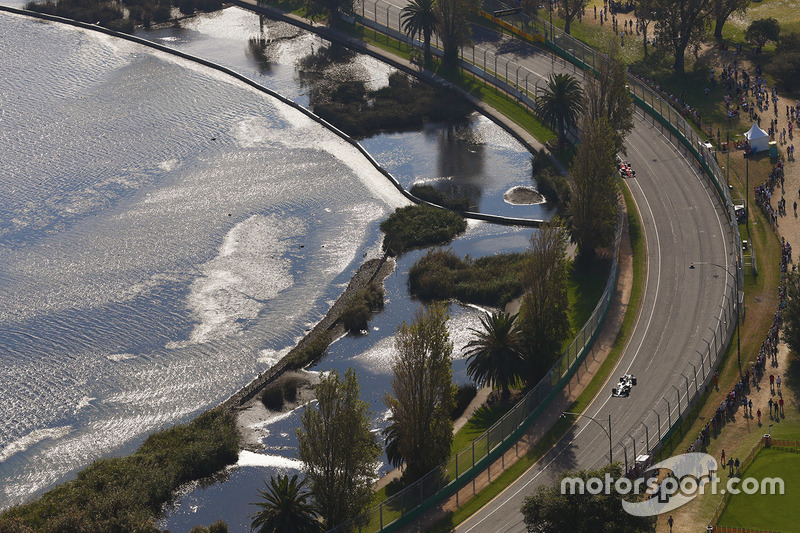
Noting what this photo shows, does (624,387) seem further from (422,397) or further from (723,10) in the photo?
(723,10)

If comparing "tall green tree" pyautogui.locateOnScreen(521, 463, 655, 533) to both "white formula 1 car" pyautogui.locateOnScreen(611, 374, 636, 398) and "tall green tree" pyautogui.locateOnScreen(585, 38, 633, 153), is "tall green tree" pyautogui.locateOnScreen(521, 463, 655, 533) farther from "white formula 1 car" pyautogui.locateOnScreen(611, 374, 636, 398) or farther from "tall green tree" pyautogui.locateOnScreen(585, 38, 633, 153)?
"tall green tree" pyautogui.locateOnScreen(585, 38, 633, 153)

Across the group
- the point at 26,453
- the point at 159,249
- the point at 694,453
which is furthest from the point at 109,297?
the point at 694,453

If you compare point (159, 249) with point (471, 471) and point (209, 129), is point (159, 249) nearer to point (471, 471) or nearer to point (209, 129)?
point (209, 129)

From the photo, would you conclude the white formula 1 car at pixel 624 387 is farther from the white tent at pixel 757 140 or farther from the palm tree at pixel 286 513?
the white tent at pixel 757 140

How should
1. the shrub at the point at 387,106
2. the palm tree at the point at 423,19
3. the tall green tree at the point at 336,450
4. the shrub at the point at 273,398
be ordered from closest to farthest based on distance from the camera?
the tall green tree at the point at 336,450
the shrub at the point at 273,398
the shrub at the point at 387,106
the palm tree at the point at 423,19

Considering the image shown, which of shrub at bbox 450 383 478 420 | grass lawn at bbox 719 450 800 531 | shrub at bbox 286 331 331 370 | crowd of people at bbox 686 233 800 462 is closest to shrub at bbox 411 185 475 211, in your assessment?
shrub at bbox 286 331 331 370

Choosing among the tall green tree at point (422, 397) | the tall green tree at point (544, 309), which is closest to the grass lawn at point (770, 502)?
the tall green tree at point (544, 309)
